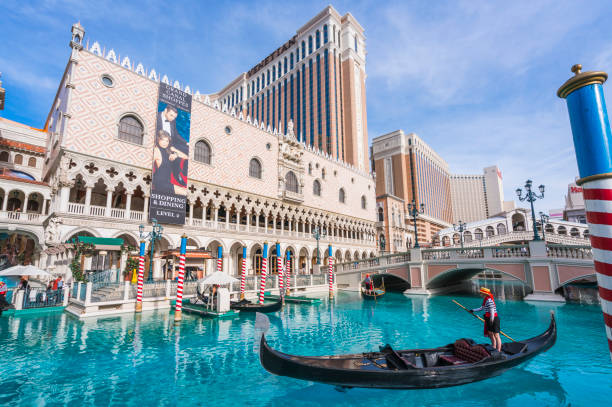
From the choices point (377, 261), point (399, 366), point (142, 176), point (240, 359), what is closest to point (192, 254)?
point (142, 176)

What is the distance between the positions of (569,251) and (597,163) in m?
16.5

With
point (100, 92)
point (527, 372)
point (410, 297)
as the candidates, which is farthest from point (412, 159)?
point (527, 372)

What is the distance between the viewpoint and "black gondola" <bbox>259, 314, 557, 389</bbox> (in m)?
4.99

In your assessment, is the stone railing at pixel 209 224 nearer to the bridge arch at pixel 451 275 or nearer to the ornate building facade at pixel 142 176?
the ornate building facade at pixel 142 176

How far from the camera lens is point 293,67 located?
190 feet

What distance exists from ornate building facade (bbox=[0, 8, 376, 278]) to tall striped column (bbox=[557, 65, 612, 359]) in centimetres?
1886

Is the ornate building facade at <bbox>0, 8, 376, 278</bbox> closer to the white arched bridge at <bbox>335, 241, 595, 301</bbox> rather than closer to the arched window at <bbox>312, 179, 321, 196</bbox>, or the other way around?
the arched window at <bbox>312, 179, 321, 196</bbox>

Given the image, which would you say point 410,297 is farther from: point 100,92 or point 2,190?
point 2,190

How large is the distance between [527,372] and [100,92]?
23.2m

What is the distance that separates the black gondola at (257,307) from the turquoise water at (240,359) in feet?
1.49

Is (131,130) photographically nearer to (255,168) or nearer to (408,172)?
(255,168)

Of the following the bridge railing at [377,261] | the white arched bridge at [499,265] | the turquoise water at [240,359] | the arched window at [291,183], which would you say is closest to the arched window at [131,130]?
the turquoise water at [240,359]

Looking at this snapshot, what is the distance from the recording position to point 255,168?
27.4 metres

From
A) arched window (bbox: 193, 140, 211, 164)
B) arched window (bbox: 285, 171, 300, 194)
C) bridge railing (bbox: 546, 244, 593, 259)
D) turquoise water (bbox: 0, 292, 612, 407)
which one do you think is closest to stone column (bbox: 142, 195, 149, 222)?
arched window (bbox: 193, 140, 211, 164)
